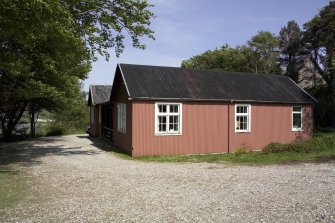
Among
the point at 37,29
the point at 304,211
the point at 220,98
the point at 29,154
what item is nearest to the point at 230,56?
the point at 220,98

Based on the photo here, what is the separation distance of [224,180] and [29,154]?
11699 millimetres

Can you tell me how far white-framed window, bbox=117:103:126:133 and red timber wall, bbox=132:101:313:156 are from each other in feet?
6.99

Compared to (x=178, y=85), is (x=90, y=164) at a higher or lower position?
lower

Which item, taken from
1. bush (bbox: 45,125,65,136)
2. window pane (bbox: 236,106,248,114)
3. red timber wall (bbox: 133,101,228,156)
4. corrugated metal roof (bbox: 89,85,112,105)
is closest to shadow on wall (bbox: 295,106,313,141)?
window pane (bbox: 236,106,248,114)

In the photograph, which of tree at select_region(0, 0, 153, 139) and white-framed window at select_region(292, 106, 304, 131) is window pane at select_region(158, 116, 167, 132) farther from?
white-framed window at select_region(292, 106, 304, 131)

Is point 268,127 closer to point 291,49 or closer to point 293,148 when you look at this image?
point 293,148

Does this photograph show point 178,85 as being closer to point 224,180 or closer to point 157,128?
point 157,128

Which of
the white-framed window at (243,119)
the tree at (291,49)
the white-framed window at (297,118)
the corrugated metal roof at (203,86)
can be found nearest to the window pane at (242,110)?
the white-framed window at (243,119)

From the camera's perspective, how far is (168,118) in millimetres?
18422

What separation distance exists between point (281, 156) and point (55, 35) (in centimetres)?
1118

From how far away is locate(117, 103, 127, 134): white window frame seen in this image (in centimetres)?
1954

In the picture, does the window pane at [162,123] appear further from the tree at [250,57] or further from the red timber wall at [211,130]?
the tree at [250,57]

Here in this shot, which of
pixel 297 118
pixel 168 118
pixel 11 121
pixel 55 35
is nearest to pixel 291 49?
pixel 297 118

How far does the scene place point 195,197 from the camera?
8.74 meters
